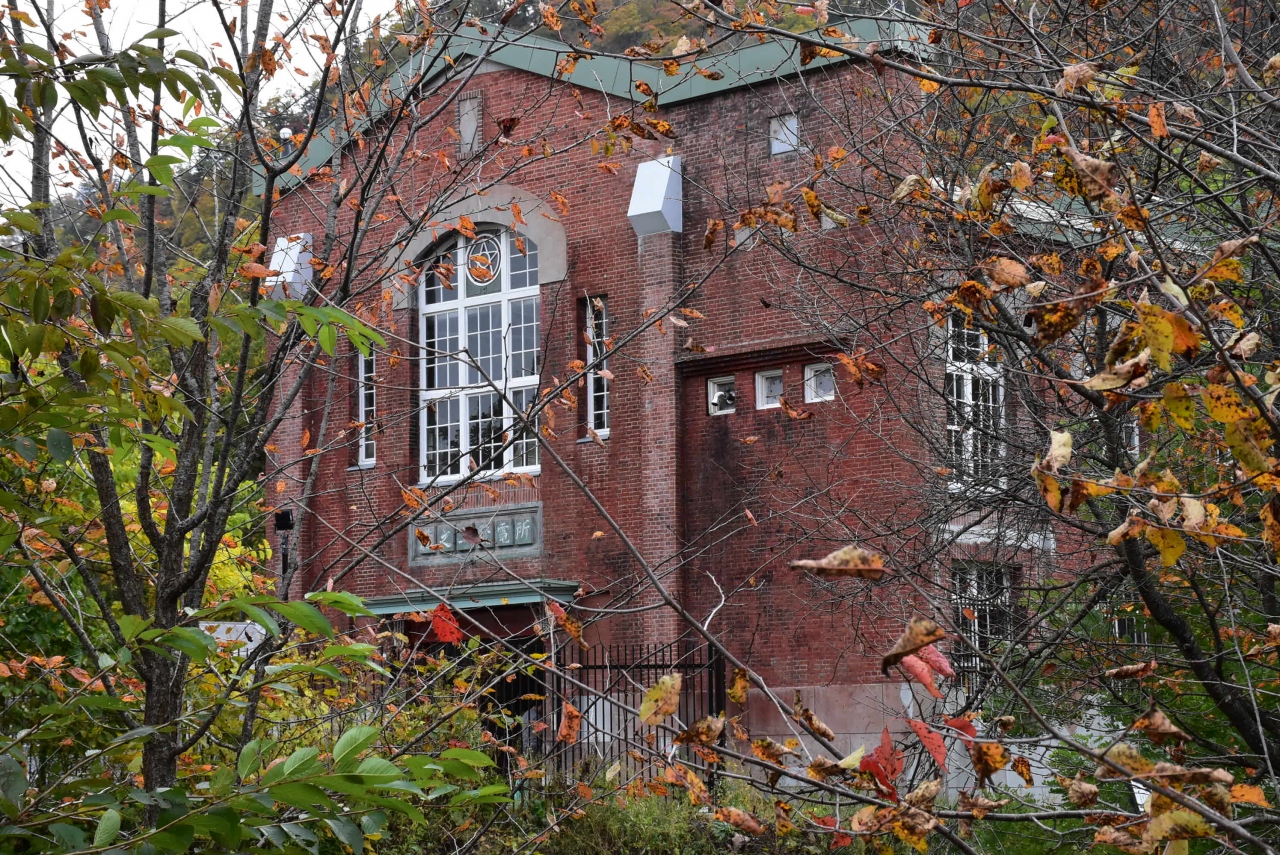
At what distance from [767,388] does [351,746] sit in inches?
712

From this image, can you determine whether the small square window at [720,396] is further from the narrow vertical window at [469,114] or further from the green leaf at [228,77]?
the green leaf at [228,77]

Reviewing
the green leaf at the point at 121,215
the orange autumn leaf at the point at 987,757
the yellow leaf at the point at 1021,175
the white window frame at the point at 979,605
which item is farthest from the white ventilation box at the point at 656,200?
the orange autumn leaf at the point at 987,757

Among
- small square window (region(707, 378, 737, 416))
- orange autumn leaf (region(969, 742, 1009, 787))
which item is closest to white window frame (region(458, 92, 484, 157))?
small square window (region(707, 378, 737, 416))

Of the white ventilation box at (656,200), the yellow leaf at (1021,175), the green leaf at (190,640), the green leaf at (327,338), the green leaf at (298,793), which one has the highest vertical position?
the white ventilation box at (656,200)

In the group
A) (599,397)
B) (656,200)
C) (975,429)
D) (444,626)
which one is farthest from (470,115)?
(444,626)

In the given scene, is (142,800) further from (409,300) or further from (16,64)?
(409,300)

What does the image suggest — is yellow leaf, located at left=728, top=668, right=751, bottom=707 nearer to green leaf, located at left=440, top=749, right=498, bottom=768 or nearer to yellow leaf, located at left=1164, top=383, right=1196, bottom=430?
green leaf, located at left=440, top=749, right=498, bottom=768

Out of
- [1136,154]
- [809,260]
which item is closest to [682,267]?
[809,260]

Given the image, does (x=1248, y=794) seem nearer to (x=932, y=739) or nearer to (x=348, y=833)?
(x=932, y=739)

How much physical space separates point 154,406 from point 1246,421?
10.1ft

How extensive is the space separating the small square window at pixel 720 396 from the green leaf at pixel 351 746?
18.0 metres

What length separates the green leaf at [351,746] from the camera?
320 centimetres

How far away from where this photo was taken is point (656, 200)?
2109cm

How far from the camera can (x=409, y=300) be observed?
77.5 feet
